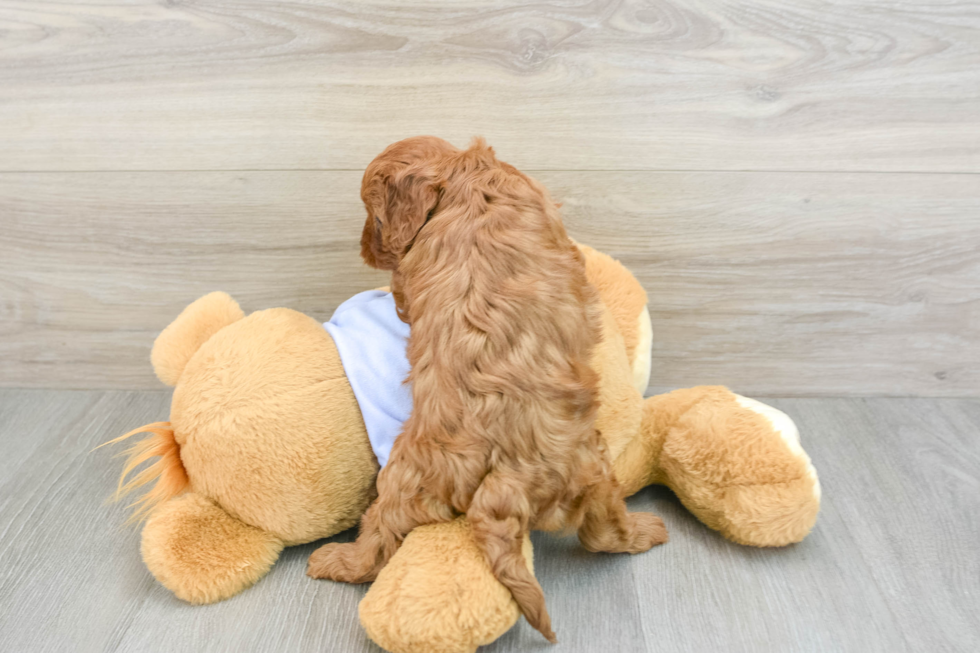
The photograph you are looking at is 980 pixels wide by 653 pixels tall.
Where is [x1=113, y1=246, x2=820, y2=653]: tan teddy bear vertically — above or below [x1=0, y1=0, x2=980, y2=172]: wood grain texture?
below

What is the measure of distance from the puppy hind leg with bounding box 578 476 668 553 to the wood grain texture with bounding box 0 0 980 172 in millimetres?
526

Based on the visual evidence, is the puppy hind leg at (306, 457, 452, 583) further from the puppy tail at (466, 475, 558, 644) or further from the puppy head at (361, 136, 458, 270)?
the puppy head at (361, 136, 458, 270)

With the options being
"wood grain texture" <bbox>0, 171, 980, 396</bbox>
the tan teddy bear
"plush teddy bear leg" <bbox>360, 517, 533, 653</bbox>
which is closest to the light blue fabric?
the tan teddy bear

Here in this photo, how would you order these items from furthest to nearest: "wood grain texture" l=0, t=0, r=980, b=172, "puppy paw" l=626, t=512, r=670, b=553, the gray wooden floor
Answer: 1. "wood grain texture" l=0, t=0, r=980, b=172
2. "puppy paw" l=626, t=512, r=670, b=553
3. the gray wooden floor

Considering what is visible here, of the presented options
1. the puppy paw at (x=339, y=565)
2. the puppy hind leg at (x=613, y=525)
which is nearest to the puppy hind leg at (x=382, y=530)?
the puppy paw at (x=339, y=565)

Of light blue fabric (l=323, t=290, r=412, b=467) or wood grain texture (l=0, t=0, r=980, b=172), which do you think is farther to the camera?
wood grain texture (l=0, t=0, r=980, b=172)

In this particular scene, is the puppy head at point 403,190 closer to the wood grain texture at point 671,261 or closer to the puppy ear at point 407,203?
the puppy ear at point 407,203

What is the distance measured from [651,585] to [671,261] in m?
0.53

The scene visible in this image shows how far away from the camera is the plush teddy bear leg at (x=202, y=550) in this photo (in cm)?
80

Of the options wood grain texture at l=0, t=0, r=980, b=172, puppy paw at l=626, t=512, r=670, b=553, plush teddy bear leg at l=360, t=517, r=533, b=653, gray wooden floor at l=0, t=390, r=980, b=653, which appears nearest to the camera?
plush teddy bear leg at l=360, t=517, r=533, b=653

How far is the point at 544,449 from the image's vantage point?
712 millimetres

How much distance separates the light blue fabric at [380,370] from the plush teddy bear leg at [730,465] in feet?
1.05

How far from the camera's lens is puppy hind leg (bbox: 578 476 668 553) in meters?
0.78

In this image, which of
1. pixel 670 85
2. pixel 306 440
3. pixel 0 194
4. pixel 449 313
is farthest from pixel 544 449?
pixel 0 194
